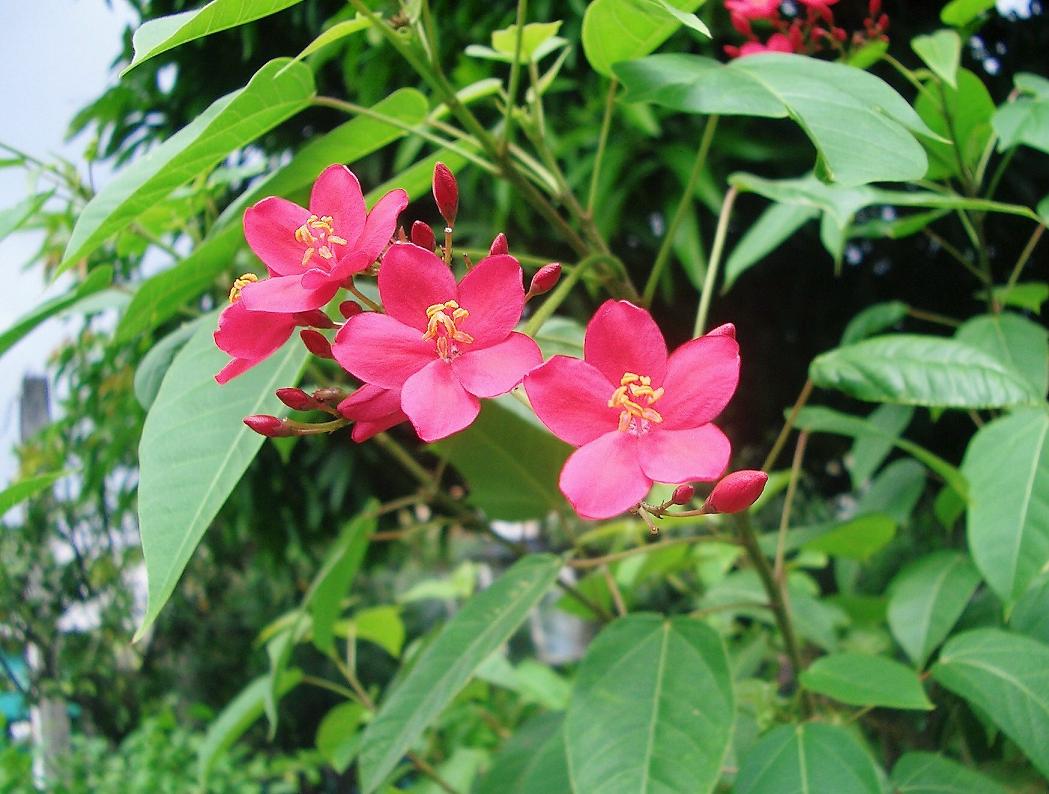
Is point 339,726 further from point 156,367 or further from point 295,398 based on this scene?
point 295,398

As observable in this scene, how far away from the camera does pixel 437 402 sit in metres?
Answer: 0.41

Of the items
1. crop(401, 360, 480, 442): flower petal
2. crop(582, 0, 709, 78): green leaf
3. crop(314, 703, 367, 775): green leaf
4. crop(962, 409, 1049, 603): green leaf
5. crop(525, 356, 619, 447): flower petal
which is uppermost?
Answer: crop(582, 0, 709, 78): green leaf

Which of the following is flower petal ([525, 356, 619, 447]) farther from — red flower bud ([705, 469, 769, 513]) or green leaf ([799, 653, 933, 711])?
green leaf ([799, 653, 933, 711])

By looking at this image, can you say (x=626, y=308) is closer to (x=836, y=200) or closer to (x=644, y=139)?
(x=836, y=200)

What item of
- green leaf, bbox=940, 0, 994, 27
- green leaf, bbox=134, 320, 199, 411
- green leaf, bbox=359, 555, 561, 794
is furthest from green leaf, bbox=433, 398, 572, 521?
green leaf, bbox=940, 0, 994, 27

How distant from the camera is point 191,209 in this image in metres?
0.86

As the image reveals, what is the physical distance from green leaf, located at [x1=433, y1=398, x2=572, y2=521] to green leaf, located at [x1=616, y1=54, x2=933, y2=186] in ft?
1.33

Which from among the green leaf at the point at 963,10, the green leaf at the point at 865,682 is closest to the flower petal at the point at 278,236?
the green leaf at the point at 865,682

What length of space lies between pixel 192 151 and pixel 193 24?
131 mm

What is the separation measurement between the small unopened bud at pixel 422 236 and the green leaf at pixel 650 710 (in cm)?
38

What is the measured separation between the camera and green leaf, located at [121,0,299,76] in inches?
17.9

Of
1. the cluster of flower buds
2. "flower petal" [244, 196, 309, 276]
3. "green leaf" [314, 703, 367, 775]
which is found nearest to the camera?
"flower petal" [244, 196, 309, 276]

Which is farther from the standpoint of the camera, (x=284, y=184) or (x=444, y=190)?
(x=284, y=184)

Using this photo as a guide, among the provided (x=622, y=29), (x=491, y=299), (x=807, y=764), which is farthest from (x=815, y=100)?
(x=807, y=764)
